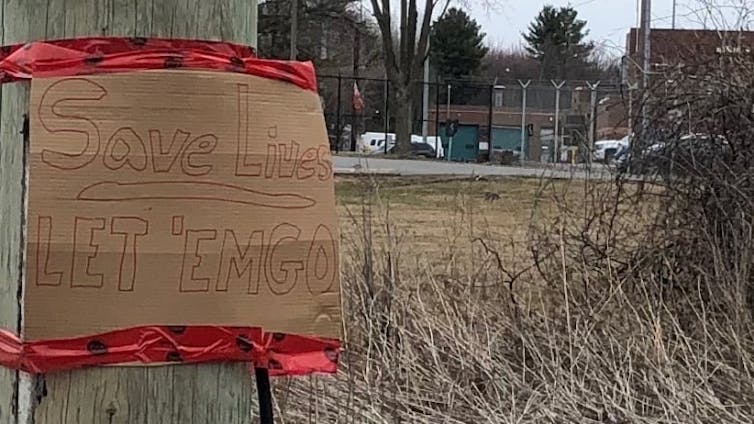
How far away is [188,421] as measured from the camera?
1.57 metres

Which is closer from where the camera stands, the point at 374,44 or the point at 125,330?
the point at 125,330

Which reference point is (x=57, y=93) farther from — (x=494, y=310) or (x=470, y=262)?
(x=470, y=262)

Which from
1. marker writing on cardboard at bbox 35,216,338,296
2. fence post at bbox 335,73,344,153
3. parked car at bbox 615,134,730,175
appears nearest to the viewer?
marker writing on cardboard at bbox 35,216,338,296

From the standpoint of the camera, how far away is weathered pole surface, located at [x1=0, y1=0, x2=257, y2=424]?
1527mm

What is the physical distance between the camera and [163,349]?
1.54 m

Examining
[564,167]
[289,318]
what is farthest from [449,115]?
[289,318]

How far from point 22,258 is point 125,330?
0.16 m

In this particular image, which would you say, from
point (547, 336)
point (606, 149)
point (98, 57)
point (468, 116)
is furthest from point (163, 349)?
point (468, 116)

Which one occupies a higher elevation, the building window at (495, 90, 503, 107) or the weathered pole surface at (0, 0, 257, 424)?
the building window at (495, 90, 503, 107)

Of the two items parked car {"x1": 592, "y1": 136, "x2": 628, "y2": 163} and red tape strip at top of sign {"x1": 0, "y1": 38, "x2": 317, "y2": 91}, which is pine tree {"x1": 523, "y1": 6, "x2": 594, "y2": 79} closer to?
parked car {"x1": 592, "y1": 136, "x2": 628, "y2": 163}

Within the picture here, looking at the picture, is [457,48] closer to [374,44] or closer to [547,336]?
[374,44]

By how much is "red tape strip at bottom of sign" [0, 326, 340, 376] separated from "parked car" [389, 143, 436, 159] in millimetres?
36482

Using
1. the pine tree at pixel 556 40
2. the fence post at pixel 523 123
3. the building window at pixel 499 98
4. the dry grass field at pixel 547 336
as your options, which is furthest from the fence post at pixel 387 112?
the dry grass field at pixel 547 336

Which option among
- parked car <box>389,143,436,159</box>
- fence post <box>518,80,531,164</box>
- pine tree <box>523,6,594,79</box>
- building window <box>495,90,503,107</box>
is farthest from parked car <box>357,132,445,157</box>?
pine tree <box>523,6,594,79</box>
